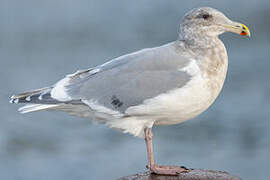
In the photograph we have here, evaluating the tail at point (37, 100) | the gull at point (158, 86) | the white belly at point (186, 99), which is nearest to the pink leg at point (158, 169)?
the gull at point (158, 86)

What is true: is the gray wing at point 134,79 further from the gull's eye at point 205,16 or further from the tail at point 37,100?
the gull's eye at point 205,16

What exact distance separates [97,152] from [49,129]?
1.06 metres

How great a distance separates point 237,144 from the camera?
10906mm

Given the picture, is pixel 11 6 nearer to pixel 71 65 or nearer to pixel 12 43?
pixel 12 43

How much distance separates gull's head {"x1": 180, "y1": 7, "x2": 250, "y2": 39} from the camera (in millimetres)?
6270

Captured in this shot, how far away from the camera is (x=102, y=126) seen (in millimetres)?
11102

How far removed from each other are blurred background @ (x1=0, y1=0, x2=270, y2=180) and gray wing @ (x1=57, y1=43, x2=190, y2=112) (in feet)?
11.9

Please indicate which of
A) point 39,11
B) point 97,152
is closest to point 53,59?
point 39,11

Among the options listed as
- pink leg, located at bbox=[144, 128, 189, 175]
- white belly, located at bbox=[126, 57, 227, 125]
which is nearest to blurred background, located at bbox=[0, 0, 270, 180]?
pink leg, located at bbox=[144, 128, 189, 175]

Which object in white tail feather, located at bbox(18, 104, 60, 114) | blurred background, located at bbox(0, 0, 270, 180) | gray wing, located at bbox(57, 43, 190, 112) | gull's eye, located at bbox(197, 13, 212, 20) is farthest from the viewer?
blurred background, located at bbox(0, 0, 270, 180)

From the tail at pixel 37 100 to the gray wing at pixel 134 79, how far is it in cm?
18

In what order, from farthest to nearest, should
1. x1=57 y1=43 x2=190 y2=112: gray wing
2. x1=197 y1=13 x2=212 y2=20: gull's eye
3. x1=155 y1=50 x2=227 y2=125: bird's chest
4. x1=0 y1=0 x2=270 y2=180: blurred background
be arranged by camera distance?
x1=0 y1=0 x2=270 y2=180: blurred background < x1=197 y1=13 x2=212 y2=20: gull's eye < x1=57 y1=43 x2=190 y2=112: gray wing < x1=155 y1=50 x2=227 y2=125: bird's chest

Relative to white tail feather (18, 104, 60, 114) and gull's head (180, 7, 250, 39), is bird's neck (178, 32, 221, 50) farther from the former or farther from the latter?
white tail feather (18, 104, 60, 114)

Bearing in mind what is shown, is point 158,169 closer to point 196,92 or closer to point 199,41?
point 196,92
